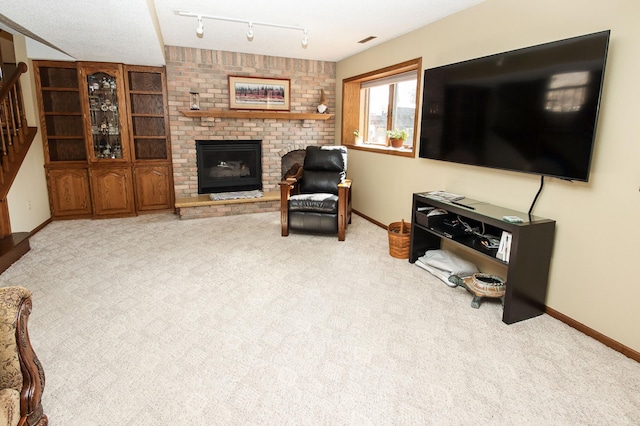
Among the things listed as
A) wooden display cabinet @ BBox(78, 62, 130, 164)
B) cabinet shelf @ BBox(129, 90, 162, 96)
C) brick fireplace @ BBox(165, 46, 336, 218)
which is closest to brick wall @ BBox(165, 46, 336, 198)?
brick fireplace @ BBox(165, 46, 336, 218)

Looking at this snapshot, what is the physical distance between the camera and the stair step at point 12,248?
11.0 ft

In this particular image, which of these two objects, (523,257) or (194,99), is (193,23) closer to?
(194,99)

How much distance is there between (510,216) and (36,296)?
3.58 m

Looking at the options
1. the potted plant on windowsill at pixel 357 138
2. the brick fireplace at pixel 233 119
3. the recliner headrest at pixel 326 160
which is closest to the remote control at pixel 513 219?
the recliner headrest at pixel 326 160

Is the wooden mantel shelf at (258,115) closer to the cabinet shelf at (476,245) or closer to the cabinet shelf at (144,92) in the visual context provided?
the cabinet shelf at (144,92)

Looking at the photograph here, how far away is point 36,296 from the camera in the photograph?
285 centimetres

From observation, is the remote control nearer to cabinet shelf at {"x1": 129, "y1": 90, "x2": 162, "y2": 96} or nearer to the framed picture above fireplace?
the framed picture above fireplace

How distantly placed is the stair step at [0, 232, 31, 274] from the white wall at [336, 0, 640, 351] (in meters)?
4.24

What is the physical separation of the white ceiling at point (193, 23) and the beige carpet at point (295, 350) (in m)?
2.09

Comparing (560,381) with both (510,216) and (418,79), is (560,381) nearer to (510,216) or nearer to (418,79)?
(510,216)

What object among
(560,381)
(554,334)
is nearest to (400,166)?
(554,334)

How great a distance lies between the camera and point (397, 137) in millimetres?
4594

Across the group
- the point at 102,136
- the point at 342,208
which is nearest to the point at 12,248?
the point at 102,136

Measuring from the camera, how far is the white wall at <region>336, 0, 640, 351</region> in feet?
7.18
